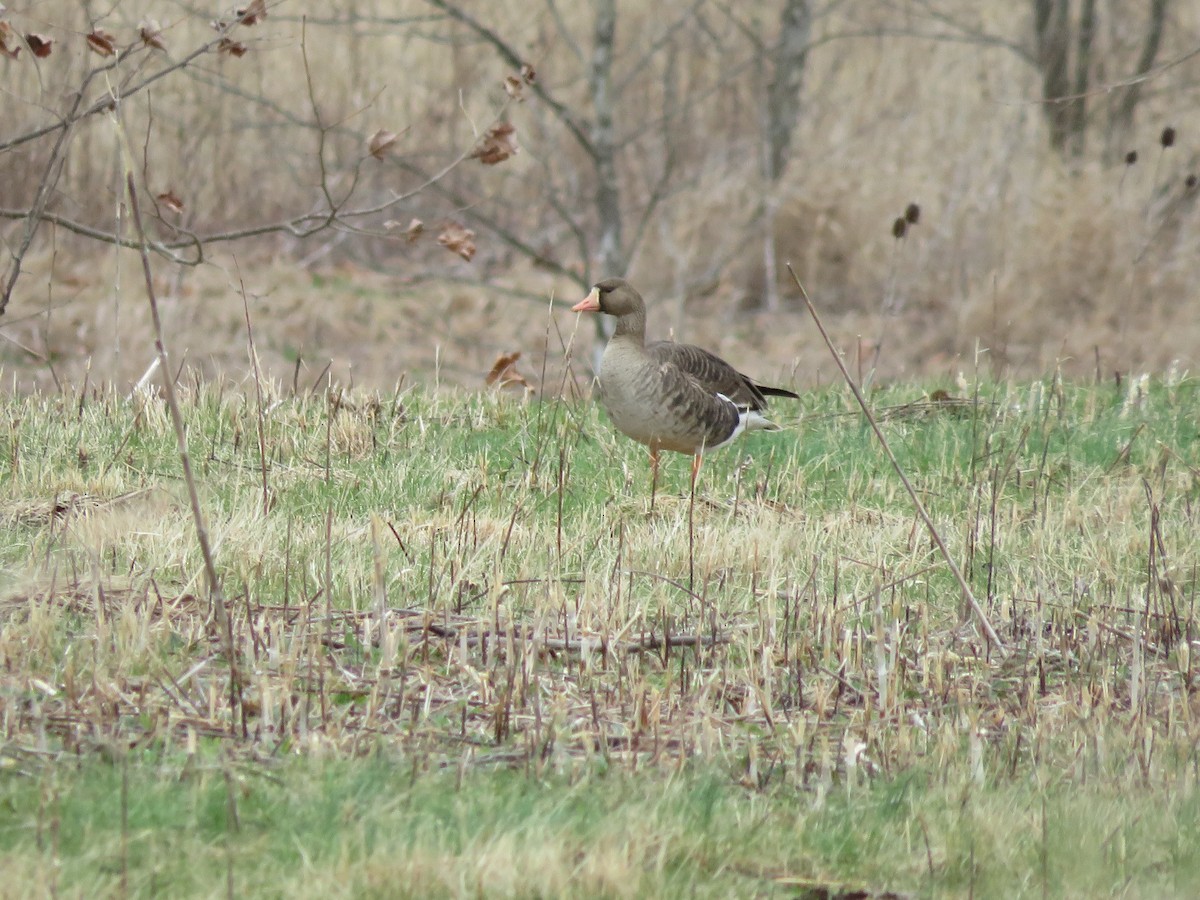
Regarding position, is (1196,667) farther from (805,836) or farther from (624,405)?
(624,405)

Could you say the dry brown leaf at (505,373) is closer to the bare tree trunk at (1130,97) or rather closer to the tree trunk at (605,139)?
the tree trunk at (605,139)

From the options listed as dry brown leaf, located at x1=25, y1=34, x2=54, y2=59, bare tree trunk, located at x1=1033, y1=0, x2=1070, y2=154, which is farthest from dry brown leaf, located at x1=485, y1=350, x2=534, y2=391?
bare tree trunk, located at x1=1033, y1=0, x2=1070, y2=154

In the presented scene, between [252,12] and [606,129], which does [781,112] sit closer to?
[606,129]

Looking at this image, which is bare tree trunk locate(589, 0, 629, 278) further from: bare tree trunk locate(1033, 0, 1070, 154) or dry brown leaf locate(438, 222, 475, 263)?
bare tree trunk locate(1033, 0, 1070, 154)

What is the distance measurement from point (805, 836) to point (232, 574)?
219 cm

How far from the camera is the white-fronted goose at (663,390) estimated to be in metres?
6.16

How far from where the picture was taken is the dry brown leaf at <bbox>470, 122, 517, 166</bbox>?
6527mm

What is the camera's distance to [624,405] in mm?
6207

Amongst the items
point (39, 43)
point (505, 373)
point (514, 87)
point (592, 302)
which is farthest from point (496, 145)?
point (39, 43)

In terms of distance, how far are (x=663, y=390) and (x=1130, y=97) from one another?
9731 millimetres

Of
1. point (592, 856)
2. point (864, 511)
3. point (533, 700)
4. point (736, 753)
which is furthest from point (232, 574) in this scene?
point (864, 511)

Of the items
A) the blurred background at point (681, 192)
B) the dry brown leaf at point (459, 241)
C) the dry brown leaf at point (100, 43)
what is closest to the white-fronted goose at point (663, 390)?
the dry brown leaf at point (459, 241)

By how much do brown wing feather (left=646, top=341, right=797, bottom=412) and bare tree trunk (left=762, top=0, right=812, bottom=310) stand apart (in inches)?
235

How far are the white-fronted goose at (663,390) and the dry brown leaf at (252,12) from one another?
1720mm
